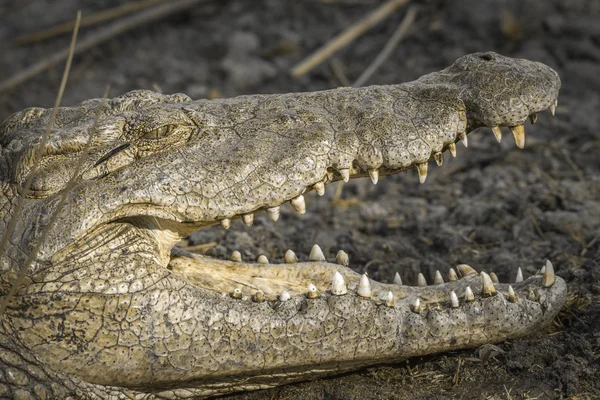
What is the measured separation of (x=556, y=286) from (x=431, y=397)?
82 centimetres

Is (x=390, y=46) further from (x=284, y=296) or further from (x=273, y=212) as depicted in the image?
(x=284, y=296)

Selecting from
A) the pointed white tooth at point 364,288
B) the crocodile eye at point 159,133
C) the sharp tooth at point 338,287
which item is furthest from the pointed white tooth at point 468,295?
the crocodile eye at point 159,133

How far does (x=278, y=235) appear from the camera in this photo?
5.22m

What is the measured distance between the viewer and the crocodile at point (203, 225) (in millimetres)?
3205

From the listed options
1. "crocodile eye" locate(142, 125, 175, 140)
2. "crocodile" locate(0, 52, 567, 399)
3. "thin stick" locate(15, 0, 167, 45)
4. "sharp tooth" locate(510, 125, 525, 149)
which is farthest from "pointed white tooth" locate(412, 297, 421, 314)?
"thin stick" locate(15, 0, 167, 45)

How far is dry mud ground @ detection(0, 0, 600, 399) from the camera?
3637 millimetres

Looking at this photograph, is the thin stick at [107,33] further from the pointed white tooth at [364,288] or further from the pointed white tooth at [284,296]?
the pointed white tooth at [364,288]

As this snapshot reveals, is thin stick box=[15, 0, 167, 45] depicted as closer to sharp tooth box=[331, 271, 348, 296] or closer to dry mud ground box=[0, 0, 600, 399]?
dry mud ground box=[0, 0, 600, 399]

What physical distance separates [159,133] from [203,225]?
18.2 inches

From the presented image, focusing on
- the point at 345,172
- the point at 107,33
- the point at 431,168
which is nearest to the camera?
the point at 345,172

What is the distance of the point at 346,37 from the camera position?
8945mm

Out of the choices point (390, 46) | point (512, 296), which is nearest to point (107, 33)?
point (390, 46)

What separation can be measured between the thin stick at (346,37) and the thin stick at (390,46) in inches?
9.0

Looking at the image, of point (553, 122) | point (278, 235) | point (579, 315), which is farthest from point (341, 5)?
point (579, 315)
